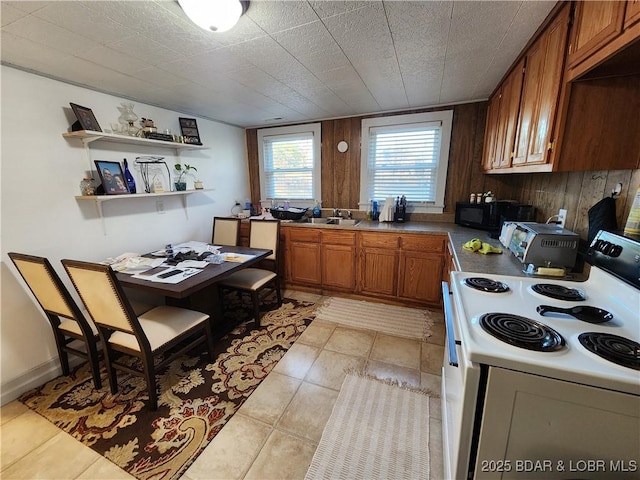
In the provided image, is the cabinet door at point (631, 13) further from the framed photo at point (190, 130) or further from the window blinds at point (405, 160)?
the framed photo at point (190, 130)

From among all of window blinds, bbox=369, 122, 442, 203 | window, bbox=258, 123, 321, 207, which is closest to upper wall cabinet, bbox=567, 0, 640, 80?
window blinds, bbox=369, 122, 442, 203

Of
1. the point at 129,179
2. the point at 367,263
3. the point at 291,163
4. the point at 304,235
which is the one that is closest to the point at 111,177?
the point at 129,179

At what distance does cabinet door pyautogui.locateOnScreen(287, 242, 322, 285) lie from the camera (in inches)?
130

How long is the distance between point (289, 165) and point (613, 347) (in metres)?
3.66

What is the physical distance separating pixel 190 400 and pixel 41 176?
6.45ft

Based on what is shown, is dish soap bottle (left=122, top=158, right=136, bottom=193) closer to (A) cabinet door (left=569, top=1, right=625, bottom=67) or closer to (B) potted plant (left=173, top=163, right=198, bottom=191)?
(B) potted plant (left=173, top=163, right=198, bottom=191)

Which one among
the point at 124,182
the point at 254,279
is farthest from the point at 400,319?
the point at 124,182

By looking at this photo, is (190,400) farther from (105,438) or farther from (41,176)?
(41,176)

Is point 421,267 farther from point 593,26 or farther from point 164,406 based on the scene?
point 164,406

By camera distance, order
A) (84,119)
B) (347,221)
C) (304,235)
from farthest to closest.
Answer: (347,221)
(304,235)
(84,119)

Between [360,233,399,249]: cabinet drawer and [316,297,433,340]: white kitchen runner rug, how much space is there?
2.34 ft

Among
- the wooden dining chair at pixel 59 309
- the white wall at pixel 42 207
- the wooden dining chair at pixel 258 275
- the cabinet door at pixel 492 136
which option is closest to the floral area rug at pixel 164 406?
the wooden dining chair at pixel 59 309

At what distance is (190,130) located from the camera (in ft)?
10.1

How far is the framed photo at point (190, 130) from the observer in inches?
117
